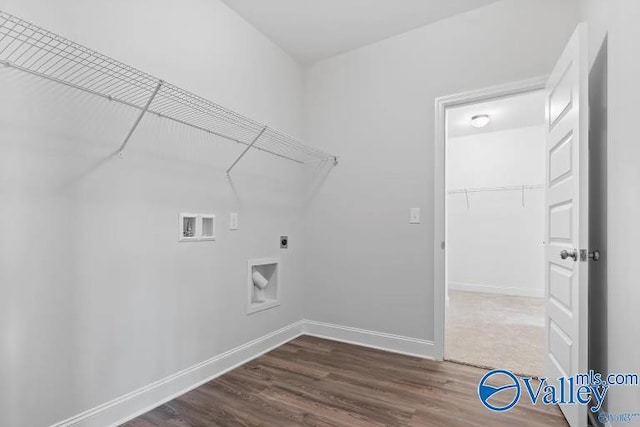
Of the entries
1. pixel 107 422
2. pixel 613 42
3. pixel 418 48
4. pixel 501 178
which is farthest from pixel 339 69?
pixel 501 178

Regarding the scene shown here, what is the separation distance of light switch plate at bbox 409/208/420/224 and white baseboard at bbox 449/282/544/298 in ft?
10.8

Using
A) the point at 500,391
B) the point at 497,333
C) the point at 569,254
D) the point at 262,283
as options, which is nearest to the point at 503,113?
the point at 497,333

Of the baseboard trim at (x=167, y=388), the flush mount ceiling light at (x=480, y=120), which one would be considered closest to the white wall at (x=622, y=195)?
the baseboard trim at (x=167, y=388)

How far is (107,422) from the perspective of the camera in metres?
1.64

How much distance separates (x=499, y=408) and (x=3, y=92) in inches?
110

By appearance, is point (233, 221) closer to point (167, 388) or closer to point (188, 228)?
point (188, 228)

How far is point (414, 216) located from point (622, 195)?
Result: 4.41ft

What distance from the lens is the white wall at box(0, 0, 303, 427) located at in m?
1.38

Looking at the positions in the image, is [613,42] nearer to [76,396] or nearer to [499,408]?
[499,408]

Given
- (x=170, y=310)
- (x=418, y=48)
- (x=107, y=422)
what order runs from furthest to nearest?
1. (x=418, y=48)
2. (x=170, y=310)
3. (x=107, y=422)

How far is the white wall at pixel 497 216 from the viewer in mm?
4852

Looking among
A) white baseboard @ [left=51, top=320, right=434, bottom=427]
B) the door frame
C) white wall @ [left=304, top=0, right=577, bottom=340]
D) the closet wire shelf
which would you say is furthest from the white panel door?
the closet wire shelf

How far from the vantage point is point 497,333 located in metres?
3.11

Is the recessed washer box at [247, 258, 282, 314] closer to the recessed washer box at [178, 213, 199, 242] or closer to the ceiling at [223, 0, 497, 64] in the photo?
the recessed washer box at [178, 213, 199, 242]
